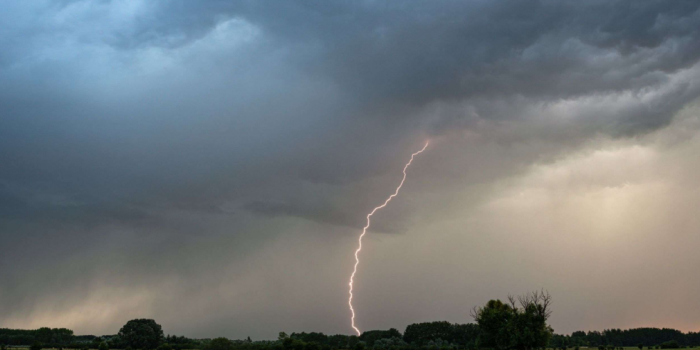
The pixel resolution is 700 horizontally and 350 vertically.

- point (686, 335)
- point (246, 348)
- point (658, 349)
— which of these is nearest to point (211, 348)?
point (246, 348)

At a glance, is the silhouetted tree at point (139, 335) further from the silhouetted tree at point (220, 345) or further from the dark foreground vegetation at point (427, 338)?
the silhouetted tree at point (220, 345)

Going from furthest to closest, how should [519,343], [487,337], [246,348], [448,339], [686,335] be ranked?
[686,335]
[448,339]
[246,348]
[487,337]
[519,343]

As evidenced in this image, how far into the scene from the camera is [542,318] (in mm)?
85438

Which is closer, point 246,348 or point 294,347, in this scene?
point 294,347

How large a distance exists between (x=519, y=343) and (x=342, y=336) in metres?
94.6

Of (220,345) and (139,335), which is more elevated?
(139,335)

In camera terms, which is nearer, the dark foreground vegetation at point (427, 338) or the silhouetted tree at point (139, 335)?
the dark foreground vegetation at point (427, 338)

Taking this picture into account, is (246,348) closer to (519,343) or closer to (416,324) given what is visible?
(519,343)

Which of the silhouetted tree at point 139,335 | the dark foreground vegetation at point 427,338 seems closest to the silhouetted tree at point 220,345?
the dark foreground vegetation at point 427,338

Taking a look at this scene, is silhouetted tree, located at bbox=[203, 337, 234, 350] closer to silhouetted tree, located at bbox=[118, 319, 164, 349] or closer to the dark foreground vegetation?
the dark foreground vegetation

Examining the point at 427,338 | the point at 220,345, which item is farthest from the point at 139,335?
the point at 427,338

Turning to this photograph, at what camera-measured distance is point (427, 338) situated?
159375mm

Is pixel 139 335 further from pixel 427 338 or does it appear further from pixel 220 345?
pixel 427 338

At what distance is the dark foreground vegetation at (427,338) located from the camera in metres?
85.4
